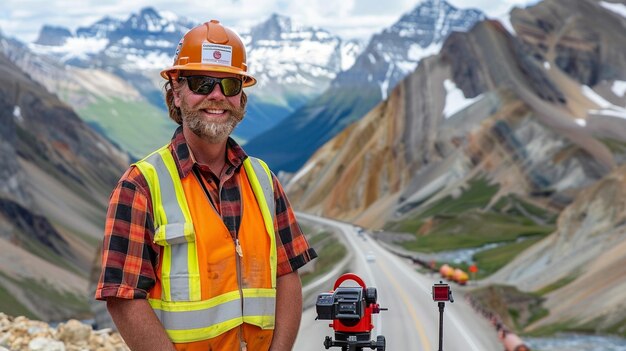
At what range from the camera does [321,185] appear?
146625 millimetres

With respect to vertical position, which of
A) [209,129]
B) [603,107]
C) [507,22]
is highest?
[507,22]

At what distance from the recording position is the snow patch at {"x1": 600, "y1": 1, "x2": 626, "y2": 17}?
133m

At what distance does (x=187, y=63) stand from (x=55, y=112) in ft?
644

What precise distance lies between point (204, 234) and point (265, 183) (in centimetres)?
69

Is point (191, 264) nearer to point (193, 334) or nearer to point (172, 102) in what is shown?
point (193, 334)

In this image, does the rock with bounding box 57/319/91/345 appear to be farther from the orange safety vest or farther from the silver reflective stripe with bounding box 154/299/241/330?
the silver reflective stripe with bounding box 154/299/241/330

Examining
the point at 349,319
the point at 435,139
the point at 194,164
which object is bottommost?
the point at 349,319

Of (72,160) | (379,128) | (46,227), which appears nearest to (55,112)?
(72,160)

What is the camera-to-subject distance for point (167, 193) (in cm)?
477

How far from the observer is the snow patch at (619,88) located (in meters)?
120

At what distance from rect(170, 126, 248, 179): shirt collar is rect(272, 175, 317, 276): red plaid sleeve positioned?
319mm

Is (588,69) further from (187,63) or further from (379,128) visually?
(187,63)

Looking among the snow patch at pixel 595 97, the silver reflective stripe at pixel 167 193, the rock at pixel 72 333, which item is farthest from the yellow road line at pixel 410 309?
the snow patch at pixel 595 97

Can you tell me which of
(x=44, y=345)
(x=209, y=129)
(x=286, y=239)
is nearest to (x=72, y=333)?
(x=44, y=345)
